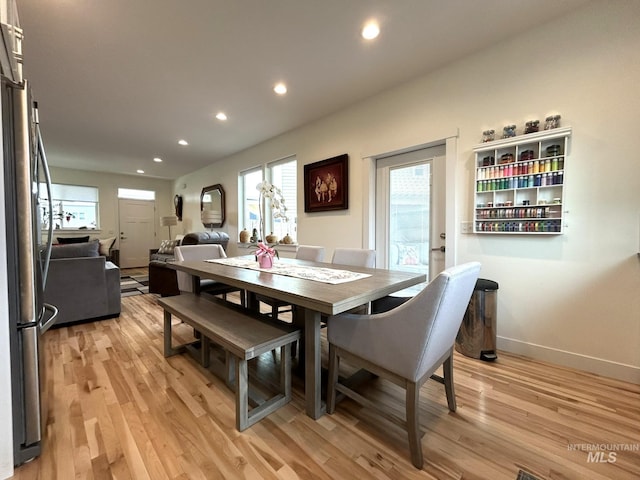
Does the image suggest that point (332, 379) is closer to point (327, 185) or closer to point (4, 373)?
point (4, 373)

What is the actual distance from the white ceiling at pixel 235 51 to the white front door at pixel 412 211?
2.68 feet

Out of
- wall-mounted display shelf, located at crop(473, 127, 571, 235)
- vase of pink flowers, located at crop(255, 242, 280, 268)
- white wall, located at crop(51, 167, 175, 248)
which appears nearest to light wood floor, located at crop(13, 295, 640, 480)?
vase of pink flowers, located at crop(255, 242, 280, 268)

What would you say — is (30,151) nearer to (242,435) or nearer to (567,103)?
(242,435)

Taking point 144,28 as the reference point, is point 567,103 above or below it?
below

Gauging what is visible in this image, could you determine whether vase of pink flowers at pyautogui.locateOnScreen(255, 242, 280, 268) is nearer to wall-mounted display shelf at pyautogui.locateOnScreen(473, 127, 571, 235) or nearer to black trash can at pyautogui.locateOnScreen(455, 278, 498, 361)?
black trash can at pyautogui.locateOnScreen(455, 278, 498, 361)

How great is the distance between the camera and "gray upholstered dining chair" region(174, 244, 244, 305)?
101 inches

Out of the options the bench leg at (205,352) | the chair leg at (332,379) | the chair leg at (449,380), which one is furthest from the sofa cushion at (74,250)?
the chair leg at (449,380)

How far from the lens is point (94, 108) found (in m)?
3.37

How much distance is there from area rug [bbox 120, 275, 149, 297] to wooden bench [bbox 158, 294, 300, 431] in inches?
120

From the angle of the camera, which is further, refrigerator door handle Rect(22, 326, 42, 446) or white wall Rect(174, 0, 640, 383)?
white wall Rect(174, 0, 640, 383)

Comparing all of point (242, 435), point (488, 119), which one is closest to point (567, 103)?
point (488, 119)

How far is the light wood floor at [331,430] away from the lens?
3.92 ft

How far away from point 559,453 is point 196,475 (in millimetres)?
1633

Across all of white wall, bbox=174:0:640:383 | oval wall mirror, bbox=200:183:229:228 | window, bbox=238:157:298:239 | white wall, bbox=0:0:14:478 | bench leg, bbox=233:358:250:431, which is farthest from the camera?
oval wall mirror, bbox=200:183:229:228
